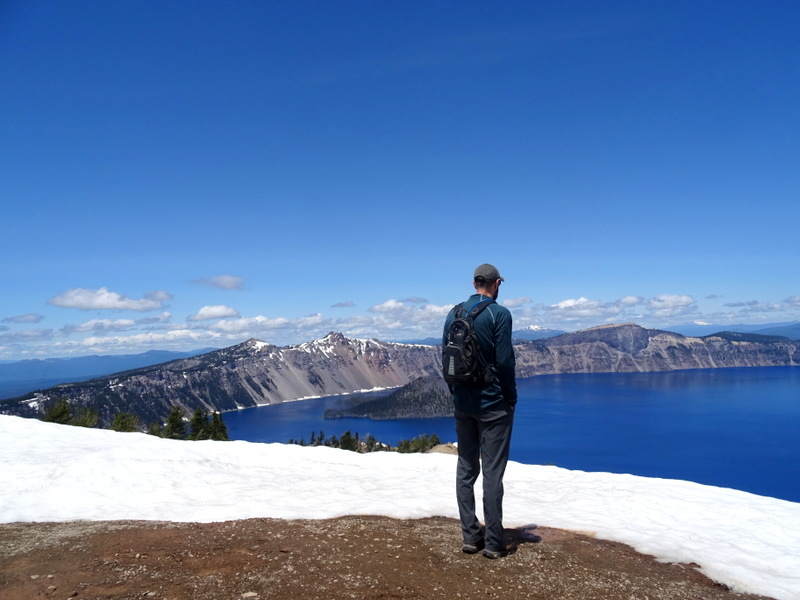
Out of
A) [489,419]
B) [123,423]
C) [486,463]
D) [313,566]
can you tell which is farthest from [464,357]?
[123,423]

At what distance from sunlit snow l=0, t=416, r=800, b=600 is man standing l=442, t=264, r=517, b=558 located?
2794 mm

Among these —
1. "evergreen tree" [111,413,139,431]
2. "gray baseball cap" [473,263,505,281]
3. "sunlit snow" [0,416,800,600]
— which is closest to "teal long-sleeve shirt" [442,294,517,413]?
"gray baseball cap" [473,263,505,281]

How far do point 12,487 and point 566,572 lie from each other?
11.2 m

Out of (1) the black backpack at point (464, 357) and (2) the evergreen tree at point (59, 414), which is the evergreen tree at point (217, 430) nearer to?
(2) the evergreen tree at point (59, 414)

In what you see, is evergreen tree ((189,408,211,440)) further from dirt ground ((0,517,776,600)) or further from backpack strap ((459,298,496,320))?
backpack strap ((459,298,496,320))

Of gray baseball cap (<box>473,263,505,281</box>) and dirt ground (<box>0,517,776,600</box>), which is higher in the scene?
gray baseball cap (<box>473,263,505,281</box>)

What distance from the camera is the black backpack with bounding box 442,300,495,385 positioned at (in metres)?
7.06

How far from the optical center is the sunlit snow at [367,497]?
30.1 ft

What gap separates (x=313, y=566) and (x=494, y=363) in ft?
11.9

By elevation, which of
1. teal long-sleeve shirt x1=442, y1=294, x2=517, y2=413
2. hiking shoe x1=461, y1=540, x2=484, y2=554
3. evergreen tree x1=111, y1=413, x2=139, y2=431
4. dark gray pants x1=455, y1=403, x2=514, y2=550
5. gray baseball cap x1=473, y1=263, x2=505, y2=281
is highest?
gray baseball cap x1=473, y1=263, x2=505, y2=281

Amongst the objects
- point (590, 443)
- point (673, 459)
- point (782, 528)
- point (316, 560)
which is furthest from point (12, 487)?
point (590, 443)

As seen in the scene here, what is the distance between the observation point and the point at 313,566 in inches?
262

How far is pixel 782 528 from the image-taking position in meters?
10.5

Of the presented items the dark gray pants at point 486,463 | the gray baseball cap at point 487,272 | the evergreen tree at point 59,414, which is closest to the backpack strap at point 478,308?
the gray baseball cap at point 487,272
